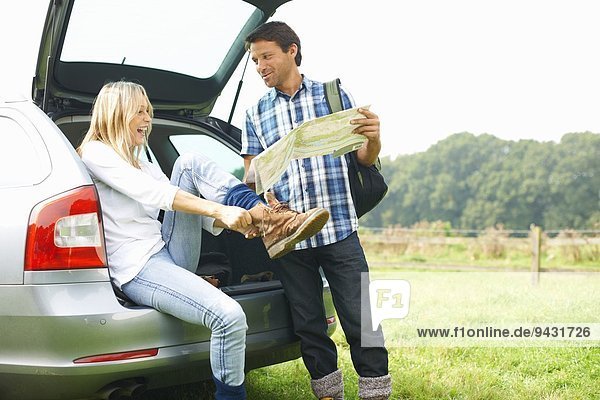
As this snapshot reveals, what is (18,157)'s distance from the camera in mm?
2621

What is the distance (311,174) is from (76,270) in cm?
110

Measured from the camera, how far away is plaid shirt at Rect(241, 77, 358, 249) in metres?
3.06

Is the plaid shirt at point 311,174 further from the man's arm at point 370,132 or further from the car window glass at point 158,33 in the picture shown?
the car window glass at point 158,33

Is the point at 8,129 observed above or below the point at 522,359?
above

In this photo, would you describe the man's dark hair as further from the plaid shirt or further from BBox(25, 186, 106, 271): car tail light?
BBox(25, 186, 106, 271): car tail light

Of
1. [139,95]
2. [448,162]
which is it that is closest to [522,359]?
[139,95]

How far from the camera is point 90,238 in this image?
2482 mm

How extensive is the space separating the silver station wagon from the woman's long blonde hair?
7.0 inches

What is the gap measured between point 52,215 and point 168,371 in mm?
684

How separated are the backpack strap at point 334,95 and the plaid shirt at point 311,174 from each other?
3cm

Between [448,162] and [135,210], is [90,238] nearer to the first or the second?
[135,210]

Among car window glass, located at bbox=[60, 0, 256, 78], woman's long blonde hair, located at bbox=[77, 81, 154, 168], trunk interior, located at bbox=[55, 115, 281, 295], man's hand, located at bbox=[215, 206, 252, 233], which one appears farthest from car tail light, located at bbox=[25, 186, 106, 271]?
car window glass, located at bbox=[60, 0, 256, 78]

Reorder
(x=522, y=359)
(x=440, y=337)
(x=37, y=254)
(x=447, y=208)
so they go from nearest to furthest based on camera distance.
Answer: (x=37, y=254)
(x=522, y=359)
(x=440, y=337)
(x=447, y=208)

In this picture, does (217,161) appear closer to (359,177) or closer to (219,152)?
(219,152)
